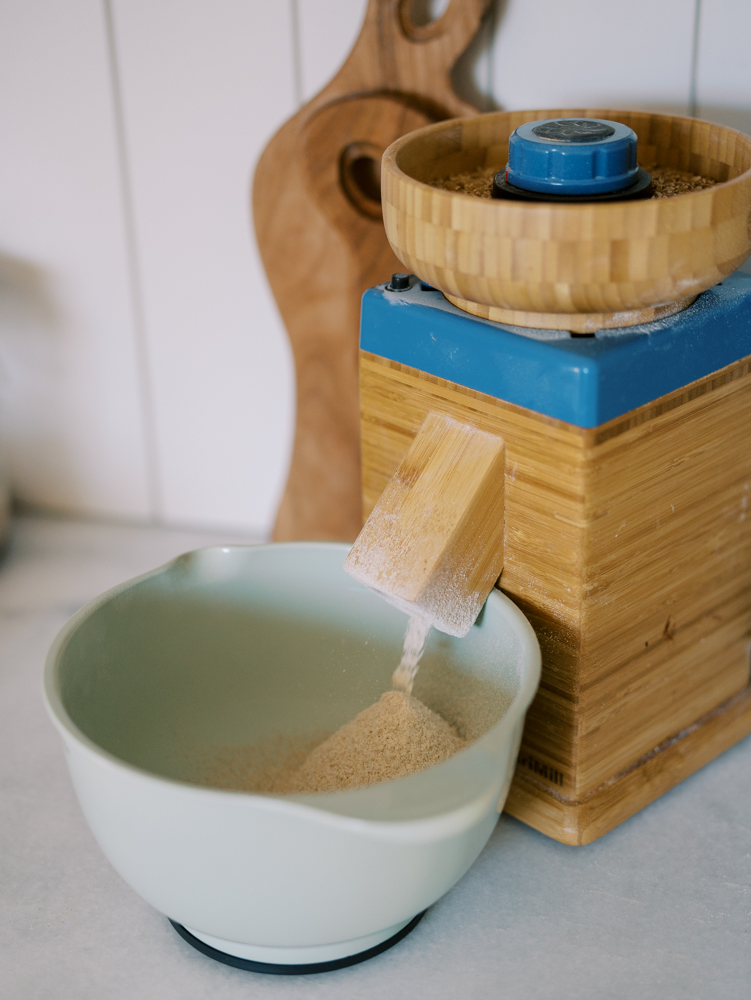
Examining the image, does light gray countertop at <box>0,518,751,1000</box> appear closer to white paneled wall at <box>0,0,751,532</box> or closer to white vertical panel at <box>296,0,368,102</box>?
white paneled wall at <box>0,0,751,532</box>

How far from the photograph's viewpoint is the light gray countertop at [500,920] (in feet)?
1.83

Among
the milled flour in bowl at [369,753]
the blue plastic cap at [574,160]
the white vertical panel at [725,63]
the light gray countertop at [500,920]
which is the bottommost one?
the light gray countertop at [500,920]

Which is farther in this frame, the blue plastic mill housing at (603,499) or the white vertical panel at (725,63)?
the white vertical panel at (725,63)

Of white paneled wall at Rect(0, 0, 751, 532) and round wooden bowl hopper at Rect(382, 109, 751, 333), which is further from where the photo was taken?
white paneled wall at Rect(0, 0, 751, 532)

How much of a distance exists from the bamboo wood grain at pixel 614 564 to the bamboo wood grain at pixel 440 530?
0.4 inches

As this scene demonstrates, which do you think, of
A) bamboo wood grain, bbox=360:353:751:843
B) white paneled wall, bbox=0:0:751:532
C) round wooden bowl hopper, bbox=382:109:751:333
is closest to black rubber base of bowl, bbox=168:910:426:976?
bamboo wood grain, bbox=360:353:751:843

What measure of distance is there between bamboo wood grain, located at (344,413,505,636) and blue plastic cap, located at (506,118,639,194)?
136 mm

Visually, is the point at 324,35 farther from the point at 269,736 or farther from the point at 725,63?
the point at 269,736

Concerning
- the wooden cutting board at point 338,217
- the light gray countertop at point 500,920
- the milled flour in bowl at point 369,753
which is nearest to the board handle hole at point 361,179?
the wooden cutting board at point 338,217

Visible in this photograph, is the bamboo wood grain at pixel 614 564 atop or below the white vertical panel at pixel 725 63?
below

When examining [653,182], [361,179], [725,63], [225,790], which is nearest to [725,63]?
[725,63]

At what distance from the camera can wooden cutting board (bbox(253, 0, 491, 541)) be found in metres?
0.73

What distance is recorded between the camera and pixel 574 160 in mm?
547

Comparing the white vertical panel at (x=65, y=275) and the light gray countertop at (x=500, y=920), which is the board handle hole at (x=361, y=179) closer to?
the white vertical panel at (x=65, y=275)
